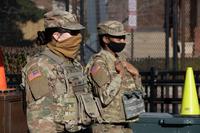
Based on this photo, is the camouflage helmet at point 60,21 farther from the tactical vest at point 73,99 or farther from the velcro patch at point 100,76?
the velcro patch at point 100,76

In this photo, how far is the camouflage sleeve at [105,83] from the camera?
18.0ft

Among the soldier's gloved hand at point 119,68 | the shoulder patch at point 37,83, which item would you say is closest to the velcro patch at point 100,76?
the soldier's gloved hand at point 119,68

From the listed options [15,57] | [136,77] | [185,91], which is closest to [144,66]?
[15,57]

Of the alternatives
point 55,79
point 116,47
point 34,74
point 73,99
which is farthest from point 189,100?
point 34,74

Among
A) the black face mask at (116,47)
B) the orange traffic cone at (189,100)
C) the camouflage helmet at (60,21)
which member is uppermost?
the camouflage helmet at (60,21)

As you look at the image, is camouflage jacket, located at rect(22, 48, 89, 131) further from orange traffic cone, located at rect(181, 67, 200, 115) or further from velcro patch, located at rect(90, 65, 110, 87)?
orange traffic cone, located at rect(181, 67, 200, 115)

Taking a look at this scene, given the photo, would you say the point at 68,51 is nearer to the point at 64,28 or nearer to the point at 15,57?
the point at 64,28

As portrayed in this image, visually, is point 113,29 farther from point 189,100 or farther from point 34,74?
point 189,100

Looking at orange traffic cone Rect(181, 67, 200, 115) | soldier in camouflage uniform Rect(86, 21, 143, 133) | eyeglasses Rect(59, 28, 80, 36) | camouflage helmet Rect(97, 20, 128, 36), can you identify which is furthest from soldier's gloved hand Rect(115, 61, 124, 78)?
orange traffic cone Rect(181, 67, 200, 115)

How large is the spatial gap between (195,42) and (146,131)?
9.38 meters

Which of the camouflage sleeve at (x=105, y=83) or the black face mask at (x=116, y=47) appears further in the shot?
the black face mask at (x=116, y=47)

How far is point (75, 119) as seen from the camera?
4523 mm

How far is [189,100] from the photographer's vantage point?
7.52m

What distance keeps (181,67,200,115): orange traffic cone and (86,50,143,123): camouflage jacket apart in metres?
1.89
